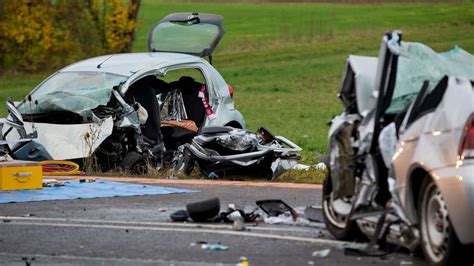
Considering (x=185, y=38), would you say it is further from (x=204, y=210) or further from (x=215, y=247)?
(x=215, y=247)

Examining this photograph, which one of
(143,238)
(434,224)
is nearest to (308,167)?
(143,238)

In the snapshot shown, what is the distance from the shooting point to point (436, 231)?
889 cm

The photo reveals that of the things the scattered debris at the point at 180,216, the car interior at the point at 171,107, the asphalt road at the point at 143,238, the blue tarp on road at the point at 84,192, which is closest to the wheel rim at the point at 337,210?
the asphalt road at the point at 143,238

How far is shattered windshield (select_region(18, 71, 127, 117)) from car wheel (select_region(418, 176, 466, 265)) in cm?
872

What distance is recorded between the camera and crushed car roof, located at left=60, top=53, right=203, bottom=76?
701 inches

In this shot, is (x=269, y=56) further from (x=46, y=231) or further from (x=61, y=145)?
(x=46, y=231)

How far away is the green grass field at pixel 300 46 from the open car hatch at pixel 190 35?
226 centimetres

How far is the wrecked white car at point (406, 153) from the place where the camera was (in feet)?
28.1

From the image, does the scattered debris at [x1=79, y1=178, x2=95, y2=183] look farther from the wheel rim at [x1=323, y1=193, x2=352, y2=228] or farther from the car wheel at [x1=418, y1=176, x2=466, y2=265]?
the car wheel at [x1=418, y1=176, x2=466, y2=265]

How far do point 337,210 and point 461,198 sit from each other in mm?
2218

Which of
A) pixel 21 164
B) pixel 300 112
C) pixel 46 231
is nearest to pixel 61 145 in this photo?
pixel 21 164

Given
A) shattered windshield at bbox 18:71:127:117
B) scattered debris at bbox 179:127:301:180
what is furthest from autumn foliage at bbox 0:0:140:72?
scattered debris at bbox 179:127:301:180

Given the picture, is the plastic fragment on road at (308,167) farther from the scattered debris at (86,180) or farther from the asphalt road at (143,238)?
the asphalt road at (143,238)

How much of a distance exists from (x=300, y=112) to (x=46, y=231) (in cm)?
2699
